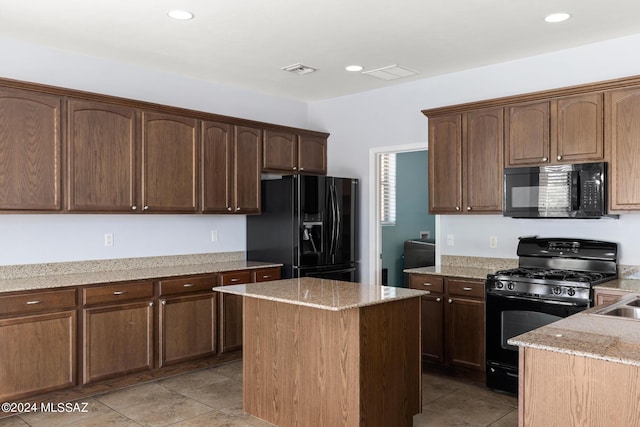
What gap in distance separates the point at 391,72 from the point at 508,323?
2428 mm

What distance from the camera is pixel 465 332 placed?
422 cm

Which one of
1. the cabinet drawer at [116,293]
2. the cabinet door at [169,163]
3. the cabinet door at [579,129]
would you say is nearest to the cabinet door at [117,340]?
the cabinet drawer at [116,293]

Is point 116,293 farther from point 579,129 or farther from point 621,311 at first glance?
point 579,129

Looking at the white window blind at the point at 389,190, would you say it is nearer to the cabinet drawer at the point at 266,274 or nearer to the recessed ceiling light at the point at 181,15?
the cabinet drawer at the point at 266,274

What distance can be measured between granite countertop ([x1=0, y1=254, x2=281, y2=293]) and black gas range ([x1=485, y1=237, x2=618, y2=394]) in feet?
6.79

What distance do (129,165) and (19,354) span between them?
1574mm

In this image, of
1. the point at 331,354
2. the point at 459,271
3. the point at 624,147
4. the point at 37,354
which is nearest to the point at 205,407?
the point at 37,354

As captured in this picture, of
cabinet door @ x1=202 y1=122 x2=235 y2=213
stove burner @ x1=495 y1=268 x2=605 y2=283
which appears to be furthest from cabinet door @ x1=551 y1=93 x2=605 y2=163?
cabinet door @ x1=202 y1=122 x2=235 y2=213

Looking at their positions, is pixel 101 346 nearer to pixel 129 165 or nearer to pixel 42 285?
pixel 42 285

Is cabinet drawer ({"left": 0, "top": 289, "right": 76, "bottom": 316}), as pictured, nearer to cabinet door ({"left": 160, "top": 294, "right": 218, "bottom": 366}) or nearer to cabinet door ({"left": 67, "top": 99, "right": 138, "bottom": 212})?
cabinet door ({"left": 67, "top": 99, "right": 138, "bottom": 212})

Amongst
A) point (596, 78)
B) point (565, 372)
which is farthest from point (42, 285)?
point (596, 78)

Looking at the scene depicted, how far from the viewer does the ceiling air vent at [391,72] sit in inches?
186

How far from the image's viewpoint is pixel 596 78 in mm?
4070

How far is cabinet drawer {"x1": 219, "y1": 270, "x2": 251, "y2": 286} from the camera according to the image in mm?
4656
